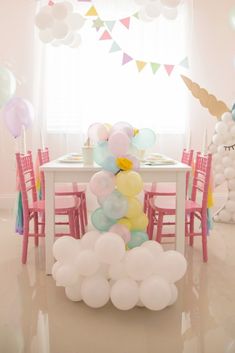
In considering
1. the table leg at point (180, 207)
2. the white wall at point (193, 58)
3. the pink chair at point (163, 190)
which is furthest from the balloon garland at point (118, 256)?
the white wall at point (193, 58)

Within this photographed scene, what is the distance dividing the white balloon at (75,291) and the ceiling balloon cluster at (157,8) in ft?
8.12

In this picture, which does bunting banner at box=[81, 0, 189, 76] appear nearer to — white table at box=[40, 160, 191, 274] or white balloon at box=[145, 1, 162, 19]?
white balloon at box=[145, 1, 162, 19]

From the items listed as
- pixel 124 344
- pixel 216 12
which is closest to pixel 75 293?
pixel 124 344

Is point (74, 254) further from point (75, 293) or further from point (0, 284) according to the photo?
point (0, 284)

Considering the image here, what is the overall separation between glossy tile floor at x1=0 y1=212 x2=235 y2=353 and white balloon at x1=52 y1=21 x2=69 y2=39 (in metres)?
1.87

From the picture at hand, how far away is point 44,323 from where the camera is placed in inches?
71.5

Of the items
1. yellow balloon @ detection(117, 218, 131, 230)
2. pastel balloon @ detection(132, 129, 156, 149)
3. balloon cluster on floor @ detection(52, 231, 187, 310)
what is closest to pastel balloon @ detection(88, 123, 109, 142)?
pastel balloon @ detection(132, 129, 156, 149)

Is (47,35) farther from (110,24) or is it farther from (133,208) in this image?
(133,208)

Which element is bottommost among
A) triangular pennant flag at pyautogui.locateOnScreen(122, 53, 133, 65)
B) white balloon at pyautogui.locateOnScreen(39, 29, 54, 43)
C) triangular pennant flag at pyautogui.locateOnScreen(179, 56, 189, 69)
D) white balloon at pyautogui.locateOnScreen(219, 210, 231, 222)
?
white balloon at pyautogui.locateOnScreen(219, 210, 231, 222)

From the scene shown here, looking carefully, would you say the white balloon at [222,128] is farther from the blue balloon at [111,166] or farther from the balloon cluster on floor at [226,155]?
the blue balloon at [111,166]

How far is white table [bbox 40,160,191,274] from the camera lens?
2350mm

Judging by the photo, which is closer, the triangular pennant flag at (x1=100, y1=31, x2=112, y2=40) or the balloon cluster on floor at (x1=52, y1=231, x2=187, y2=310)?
the balloon cluster on floor at (x1=52, y1=231, x2=187, y2=310)

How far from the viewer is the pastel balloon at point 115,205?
2.00m

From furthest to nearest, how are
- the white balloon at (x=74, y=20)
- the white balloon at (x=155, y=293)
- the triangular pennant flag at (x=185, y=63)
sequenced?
the triangular pennant flag at (x=185, y=63) < the white balloon at (x=74, y=20) < the white balloon at (x=155, y=293)
